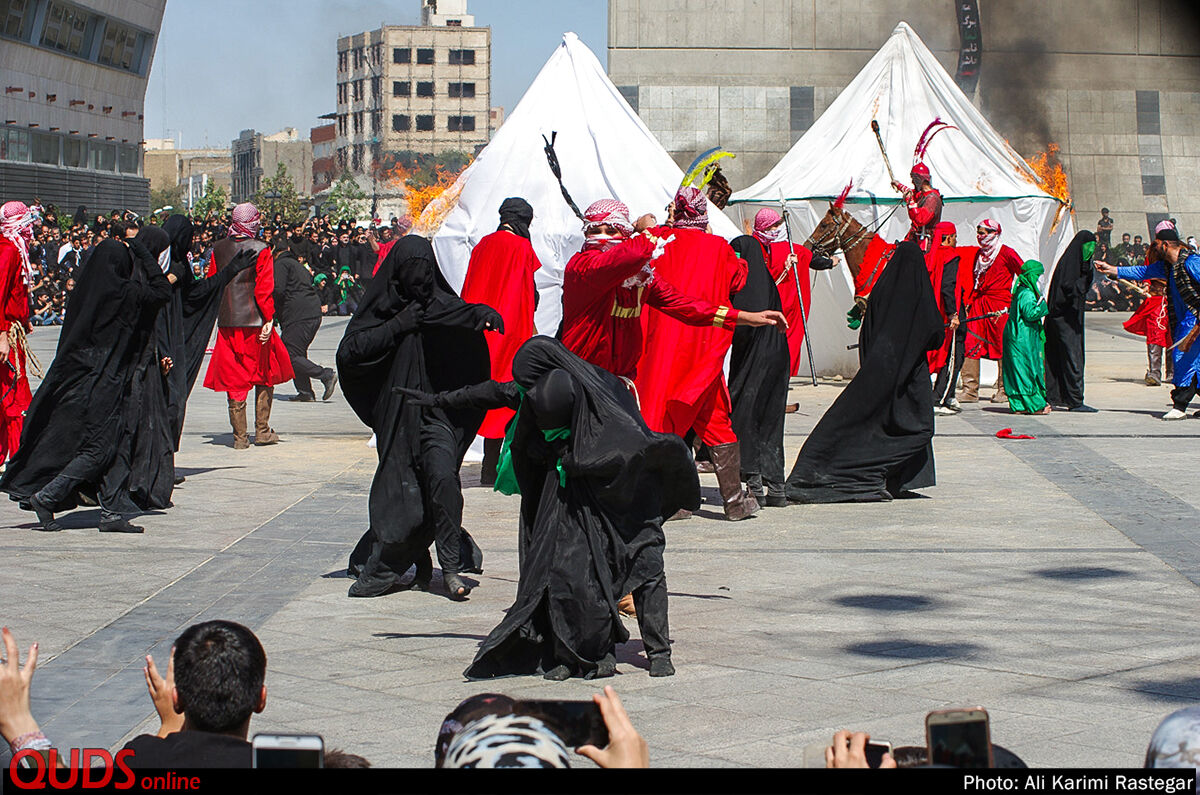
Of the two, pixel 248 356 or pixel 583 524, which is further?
pixel 248 356

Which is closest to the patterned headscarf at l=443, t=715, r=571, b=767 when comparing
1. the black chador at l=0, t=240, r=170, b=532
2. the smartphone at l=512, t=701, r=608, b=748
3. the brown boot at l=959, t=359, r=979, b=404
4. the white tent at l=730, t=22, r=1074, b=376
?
the smartphone at l=512, t=701, r=608, b=748

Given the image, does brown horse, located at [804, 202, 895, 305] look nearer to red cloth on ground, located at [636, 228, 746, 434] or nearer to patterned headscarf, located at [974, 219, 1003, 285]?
patterned headscarf, located at [974, 219, 1003, 285]

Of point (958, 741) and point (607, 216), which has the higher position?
point (607, 216)

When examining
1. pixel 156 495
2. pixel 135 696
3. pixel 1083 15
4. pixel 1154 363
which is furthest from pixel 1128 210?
pixel 135 696

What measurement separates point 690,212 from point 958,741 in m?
7.28

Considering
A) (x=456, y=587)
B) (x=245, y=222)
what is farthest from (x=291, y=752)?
(x=245, y=222)

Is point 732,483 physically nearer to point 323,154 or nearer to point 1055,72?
point 1055,72

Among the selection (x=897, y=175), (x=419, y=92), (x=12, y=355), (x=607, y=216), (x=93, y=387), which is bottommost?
(x=93, y=387)

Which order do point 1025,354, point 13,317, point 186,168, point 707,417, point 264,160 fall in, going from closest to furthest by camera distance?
point 707,417 → point 13,317 → point 1025,354 → point 264,160 → point 186,168

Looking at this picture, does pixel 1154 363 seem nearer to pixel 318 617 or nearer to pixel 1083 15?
pixel 318 617

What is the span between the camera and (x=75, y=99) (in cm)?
4472

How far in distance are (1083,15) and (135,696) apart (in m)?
40.2

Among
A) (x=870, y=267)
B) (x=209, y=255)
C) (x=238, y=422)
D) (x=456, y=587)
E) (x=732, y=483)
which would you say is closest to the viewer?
(x=456, y=587)

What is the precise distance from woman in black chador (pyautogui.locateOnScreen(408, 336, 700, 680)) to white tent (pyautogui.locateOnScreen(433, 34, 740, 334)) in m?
6.66
